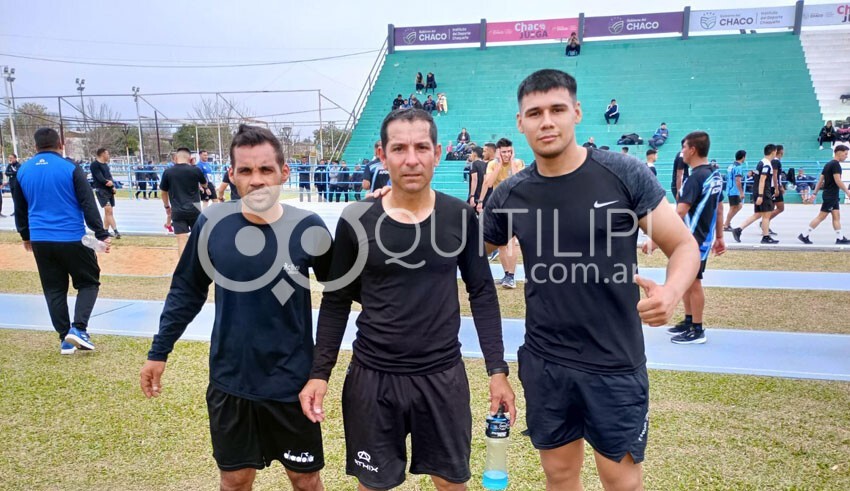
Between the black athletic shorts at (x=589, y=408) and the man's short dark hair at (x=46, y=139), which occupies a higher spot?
the man's short dark hair at (x=46, y=139)

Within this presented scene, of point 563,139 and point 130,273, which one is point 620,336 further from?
point 130,273

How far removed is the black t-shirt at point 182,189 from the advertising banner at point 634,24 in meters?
27.4

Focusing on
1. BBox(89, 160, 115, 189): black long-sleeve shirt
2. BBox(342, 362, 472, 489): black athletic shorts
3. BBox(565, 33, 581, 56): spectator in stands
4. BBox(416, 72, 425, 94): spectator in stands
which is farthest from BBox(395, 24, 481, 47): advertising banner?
BBox(342, 362, 472, 489): black athletic shorts

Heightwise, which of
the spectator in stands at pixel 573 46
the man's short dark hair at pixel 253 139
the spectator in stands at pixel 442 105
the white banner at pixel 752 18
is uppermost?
the white banner at pixel 752 18

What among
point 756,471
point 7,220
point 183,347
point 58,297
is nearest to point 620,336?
point 756,471

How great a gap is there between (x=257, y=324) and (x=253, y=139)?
816mm

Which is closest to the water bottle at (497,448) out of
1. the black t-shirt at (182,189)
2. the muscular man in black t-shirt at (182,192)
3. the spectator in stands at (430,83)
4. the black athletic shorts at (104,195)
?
the muscular man in black t-shirt at (182,192)

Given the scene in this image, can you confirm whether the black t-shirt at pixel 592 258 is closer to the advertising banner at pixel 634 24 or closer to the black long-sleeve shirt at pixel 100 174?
the black long-sleeve shirt at pixel 100 174

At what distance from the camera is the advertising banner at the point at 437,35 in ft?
105

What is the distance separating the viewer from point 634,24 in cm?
2977

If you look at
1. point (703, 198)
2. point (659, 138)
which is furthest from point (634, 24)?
point (703, 198)

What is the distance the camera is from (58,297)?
5074mm

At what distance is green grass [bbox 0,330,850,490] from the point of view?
311 cm

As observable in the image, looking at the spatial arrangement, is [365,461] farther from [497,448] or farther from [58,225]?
[58,225]
